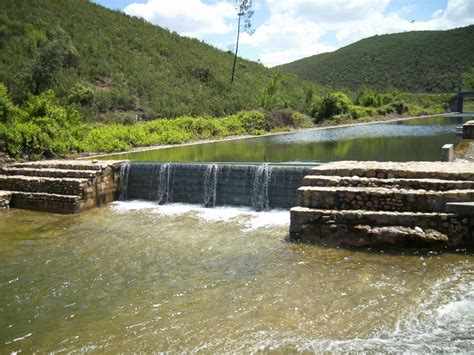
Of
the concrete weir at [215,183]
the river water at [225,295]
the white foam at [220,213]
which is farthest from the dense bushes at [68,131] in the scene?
the river water at [225,295]

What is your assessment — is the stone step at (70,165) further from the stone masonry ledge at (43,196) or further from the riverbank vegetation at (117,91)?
the riverbank vegetation at (117,91)

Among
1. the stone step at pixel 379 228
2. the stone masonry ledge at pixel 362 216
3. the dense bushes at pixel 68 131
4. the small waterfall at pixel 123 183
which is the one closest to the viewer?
the stone step at pixel 379 228

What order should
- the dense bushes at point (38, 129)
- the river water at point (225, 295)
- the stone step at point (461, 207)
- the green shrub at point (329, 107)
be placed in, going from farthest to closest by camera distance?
the green shrub at point (329, 107) < the dense bushes at point (38, 129) < the stone step at point (461, 207) < the river water at point (225, 295)

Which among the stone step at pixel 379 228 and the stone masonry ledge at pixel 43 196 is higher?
the stone step at pixel 379 228

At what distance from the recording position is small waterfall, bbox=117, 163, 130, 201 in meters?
13.4

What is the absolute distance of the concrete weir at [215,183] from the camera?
11367 millimetres

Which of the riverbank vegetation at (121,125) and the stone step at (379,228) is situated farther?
the riverbank vegetation at (121,125)

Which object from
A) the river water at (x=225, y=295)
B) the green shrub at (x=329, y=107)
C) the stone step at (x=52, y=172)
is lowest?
the river water at (x=225, y=295)

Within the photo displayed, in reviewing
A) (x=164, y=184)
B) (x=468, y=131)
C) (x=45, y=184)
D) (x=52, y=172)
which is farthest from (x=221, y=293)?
(x=468, y=131)

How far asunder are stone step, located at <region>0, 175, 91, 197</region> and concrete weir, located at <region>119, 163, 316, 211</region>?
1605 millimetres

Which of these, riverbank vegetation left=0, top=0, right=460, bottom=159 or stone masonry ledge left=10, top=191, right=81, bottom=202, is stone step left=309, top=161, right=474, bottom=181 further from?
riverbank vegetation left=0, top=0, right=460, bottom=159

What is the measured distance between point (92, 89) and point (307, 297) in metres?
25.4

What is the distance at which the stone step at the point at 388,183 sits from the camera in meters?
7.88

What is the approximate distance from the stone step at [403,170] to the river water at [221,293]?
1.55m
